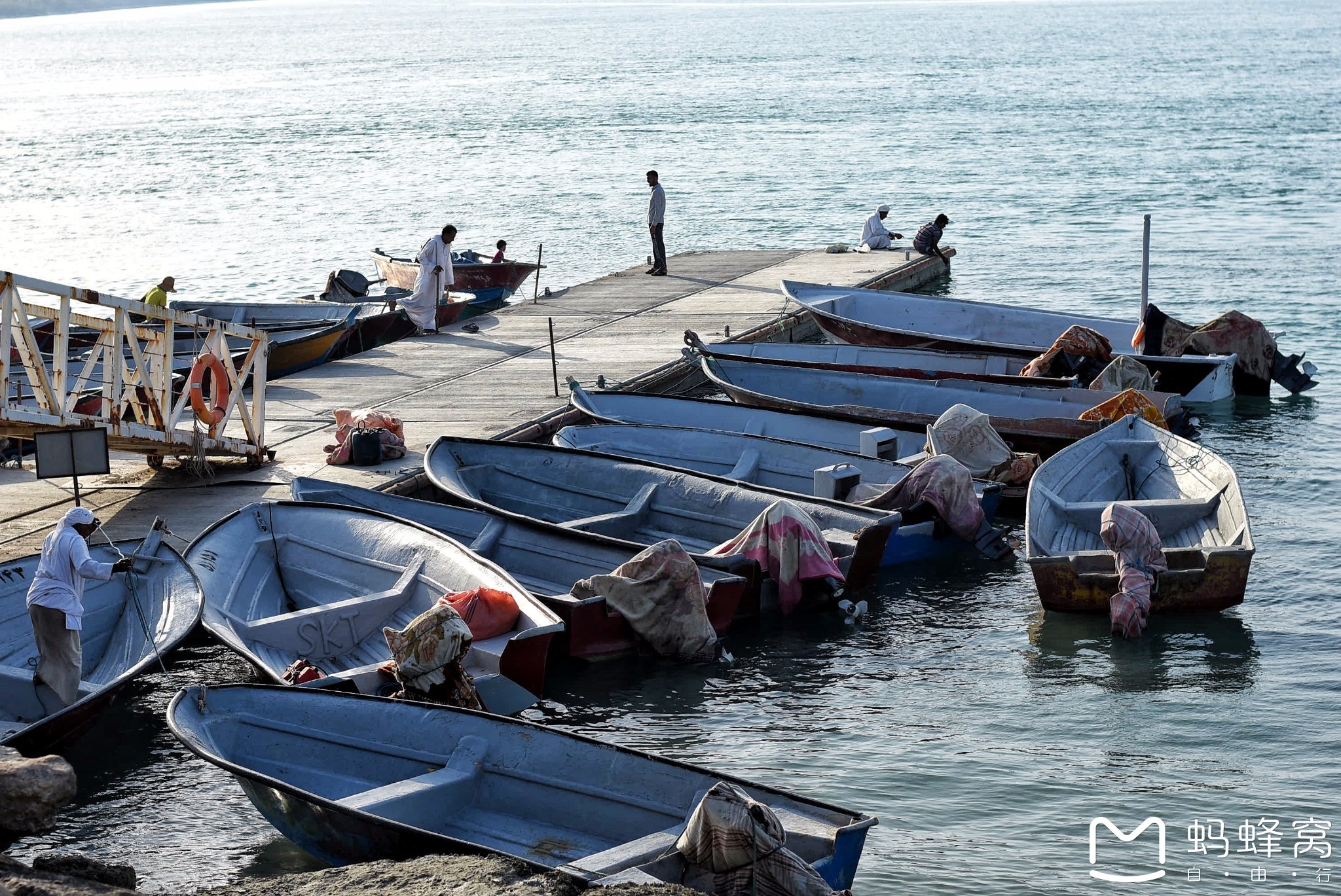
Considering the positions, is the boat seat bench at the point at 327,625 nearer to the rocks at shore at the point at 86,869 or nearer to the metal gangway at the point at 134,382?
the metal gangway at the point at 134,382

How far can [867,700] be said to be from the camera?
1170cm

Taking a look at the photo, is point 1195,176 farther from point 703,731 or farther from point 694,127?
point 703,731

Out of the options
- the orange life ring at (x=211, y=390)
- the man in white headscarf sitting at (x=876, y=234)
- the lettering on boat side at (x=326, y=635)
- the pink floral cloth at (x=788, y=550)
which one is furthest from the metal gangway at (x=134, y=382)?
the man in white headscarf sitting at (x=876, y=234)

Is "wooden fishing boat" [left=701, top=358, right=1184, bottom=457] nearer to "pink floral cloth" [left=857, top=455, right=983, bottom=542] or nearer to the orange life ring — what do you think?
"pink floral cloth" [left=857, top=455, right=983, bottom=542]

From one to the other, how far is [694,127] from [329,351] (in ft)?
203

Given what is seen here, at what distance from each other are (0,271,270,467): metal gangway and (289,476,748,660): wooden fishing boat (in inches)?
69.5

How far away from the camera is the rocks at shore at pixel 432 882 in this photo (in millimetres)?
7113

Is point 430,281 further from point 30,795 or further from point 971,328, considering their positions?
point 30,795

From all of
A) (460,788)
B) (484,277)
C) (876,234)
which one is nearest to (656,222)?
(484,277)

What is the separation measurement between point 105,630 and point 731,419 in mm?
8259

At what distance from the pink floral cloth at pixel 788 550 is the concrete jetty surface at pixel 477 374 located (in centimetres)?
452

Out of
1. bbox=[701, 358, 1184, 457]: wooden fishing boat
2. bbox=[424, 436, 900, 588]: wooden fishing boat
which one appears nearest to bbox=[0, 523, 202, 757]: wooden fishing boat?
bbox=[424, 436, 900, 588]: wooden fishing boat

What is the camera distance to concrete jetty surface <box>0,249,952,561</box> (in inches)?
572

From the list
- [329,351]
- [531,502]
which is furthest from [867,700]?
[329,351]
